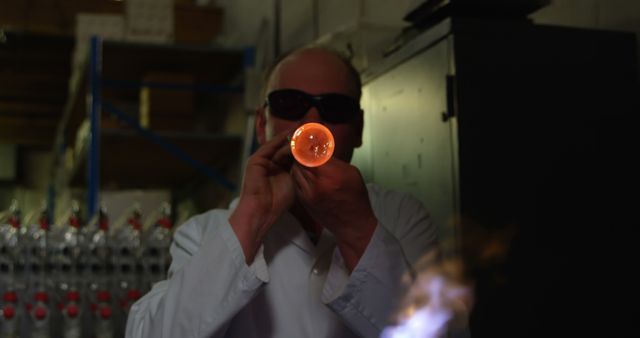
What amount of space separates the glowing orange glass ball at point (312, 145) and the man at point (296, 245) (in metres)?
0.02

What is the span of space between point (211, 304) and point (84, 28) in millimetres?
3660

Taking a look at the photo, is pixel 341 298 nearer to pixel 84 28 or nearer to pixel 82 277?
pixel 82 277

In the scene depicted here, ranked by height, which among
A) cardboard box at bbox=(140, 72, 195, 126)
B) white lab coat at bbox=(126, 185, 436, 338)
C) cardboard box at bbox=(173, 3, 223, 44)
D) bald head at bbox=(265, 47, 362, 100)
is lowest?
white lab coat at bbox=(126, 185, 436, 338)

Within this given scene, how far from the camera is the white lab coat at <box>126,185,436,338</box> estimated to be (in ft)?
3.50

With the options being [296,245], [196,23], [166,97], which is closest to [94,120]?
[166,97]

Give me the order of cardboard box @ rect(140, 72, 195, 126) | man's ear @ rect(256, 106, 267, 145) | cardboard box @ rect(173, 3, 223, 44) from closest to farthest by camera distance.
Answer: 1. man's ear @ rect(256, 106, 267, 145)
2. cardboard box @ rect(140, 72, 195, 126)
3. cardboard box @ rect(173, 3, 223, 44)

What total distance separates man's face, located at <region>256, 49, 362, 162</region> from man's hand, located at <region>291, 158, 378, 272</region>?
162mm

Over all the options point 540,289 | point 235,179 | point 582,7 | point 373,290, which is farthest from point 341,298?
point 235,179

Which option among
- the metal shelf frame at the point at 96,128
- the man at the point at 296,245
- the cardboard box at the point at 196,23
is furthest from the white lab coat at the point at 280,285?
the cardboard box at the point at 196,23

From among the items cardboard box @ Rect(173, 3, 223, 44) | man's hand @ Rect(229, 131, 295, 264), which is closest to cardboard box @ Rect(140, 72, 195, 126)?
cardboard box @ Rect(173, 3, 223, 44)

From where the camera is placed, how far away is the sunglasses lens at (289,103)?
1218 mm

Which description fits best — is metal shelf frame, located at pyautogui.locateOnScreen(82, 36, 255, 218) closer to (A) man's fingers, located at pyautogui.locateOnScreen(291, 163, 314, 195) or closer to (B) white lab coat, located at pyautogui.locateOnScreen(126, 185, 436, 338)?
(B) white lab coat, located at pyautogui.locateOnScreen(126, 185, 436, 338)

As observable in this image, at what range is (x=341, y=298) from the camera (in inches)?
41.9

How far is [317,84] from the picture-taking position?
1241mm
